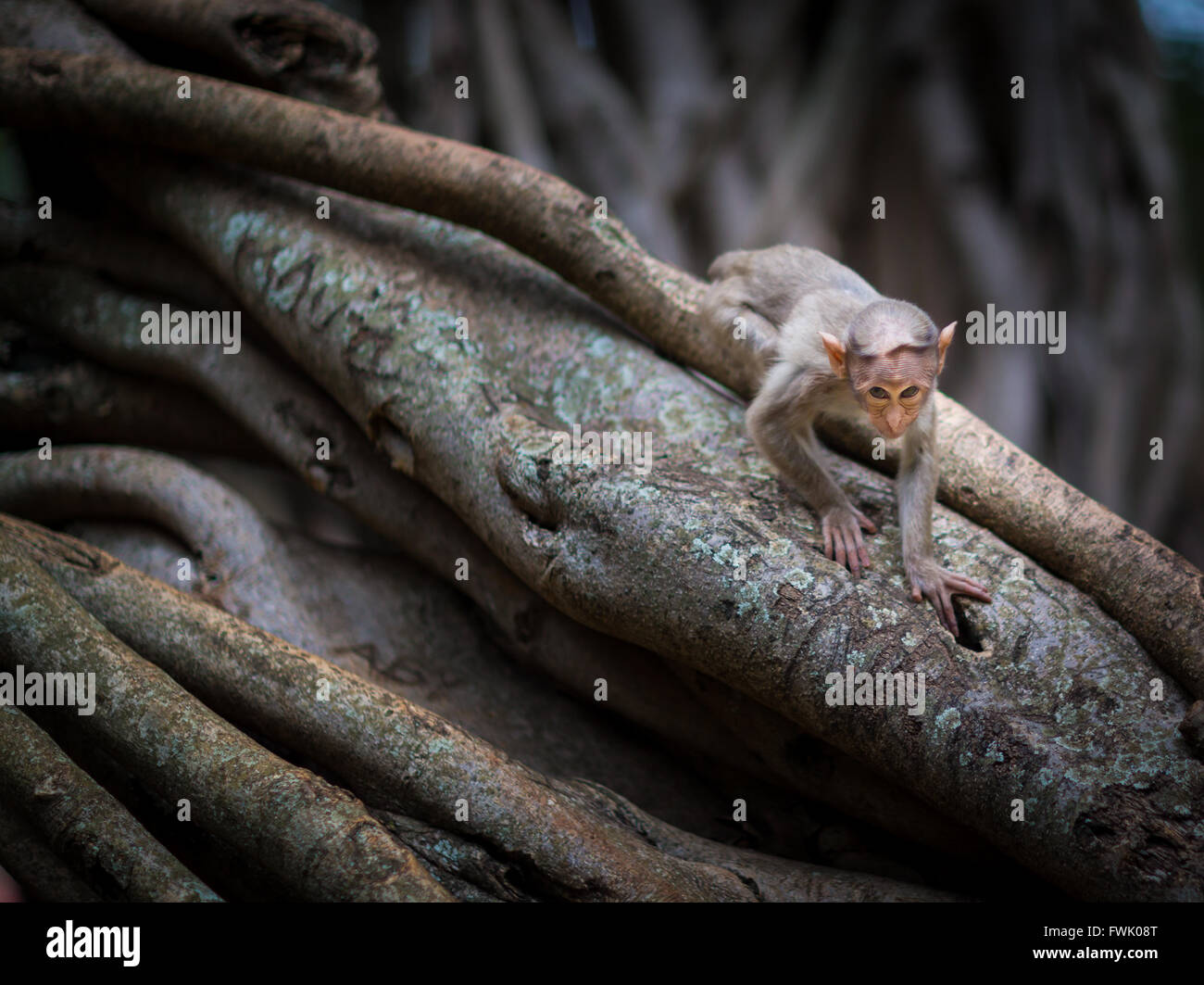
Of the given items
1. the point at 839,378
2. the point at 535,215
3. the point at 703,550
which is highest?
the point at 535,215

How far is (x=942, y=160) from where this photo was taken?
17.9 feet

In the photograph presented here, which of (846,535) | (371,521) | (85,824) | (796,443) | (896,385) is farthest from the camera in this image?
(371,521)

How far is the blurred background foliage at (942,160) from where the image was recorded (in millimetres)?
5395

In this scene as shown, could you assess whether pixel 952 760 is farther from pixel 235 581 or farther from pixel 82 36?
pixel 82 36

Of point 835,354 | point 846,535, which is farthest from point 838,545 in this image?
point 835,354

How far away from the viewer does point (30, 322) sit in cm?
348

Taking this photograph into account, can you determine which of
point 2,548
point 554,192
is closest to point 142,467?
point 2,548

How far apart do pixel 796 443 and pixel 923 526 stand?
39 centimetres

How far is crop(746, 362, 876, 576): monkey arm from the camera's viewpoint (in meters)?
2.39

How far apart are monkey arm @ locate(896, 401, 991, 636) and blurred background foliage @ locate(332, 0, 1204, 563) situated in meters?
3.19

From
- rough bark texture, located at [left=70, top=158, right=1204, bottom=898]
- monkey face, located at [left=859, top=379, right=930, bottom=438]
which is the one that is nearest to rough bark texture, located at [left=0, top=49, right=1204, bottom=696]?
rough bark texture, located at [left=70, top=158, right=1204, bottom=898]

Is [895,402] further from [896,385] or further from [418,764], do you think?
[418,764]
